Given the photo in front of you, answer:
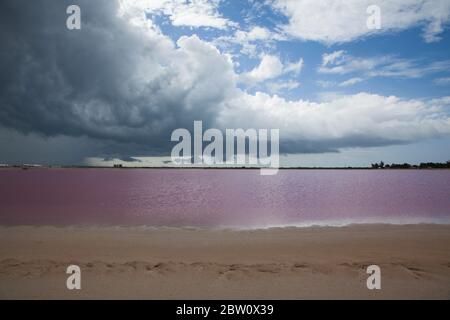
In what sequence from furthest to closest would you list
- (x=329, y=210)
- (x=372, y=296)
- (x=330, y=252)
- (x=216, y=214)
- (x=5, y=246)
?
(x=329, y=210) < (x=216, y=214) < (x=5, y=246) < (x=330, y=252) < (x=372, y=296)

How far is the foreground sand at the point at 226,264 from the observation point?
8.08 meters

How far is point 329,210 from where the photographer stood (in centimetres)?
2819

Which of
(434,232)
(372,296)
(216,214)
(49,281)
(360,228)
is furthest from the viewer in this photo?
(216,214)

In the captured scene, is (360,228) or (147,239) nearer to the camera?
(147,239)

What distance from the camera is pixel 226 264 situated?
10.4m

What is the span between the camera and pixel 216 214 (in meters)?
25.3

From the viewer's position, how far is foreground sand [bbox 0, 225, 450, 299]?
808 centimetres
